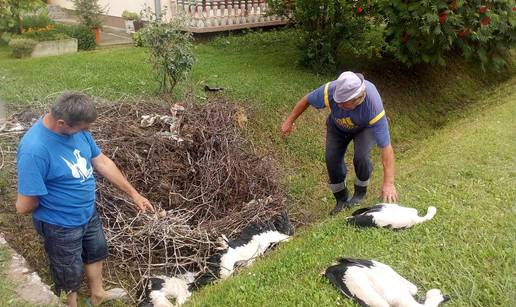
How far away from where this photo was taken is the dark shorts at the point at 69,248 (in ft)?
10.9

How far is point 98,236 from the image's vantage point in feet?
12.1

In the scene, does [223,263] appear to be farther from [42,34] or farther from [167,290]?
[42,34]

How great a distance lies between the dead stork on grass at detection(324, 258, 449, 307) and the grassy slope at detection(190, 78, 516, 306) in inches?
3.1

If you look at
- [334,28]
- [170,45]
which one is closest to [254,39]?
[334,28]

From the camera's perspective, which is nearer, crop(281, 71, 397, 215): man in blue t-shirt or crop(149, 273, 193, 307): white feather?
crop(149, 273, 193, 307): white feather

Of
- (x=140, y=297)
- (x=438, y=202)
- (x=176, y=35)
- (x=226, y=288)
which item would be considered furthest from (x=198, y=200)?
(x=176, y=35)

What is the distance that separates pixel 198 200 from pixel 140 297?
4.34 ft

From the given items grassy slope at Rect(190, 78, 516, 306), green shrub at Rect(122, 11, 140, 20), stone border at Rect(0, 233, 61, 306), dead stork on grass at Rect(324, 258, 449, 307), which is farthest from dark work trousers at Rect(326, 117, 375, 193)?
green shrub at Rect(122, 11, 140, 20)

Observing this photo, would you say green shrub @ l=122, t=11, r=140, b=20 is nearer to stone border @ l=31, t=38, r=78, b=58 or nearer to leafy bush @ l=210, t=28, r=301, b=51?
stone border @ l=31, t=38, r=78, b=58

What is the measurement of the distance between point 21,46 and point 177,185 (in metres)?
6.58

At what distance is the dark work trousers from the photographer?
485cm

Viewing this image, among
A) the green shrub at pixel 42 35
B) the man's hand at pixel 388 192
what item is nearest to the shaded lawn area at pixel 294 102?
the man's hand at pixel 388 192

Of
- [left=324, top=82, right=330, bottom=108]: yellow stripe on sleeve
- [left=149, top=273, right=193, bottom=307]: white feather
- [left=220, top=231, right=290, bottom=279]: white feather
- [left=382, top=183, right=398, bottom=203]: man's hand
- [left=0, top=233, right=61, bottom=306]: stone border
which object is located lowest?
[left=149, top=273, right=193, bottom=307]: white feather

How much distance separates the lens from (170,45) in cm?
680
